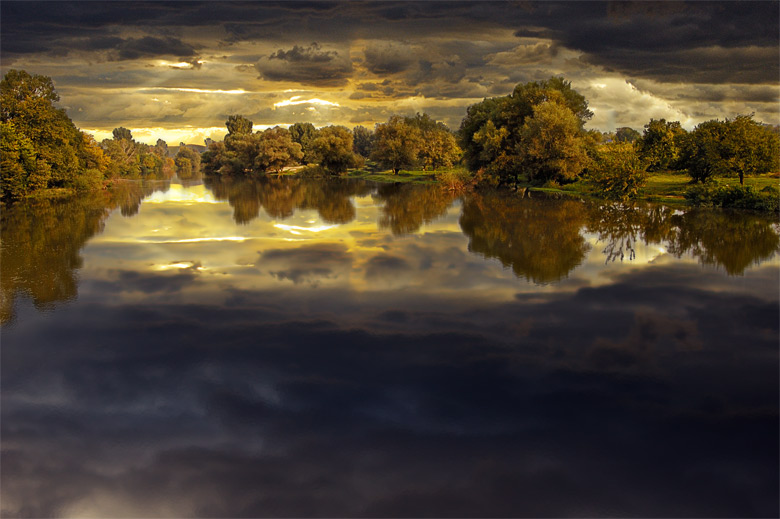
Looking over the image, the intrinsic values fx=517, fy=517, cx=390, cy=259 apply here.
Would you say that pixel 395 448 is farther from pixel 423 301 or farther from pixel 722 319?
pixel 722 319

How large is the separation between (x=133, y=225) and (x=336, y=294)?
86.5 ft

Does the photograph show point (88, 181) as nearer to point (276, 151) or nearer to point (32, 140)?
point (32, 140)

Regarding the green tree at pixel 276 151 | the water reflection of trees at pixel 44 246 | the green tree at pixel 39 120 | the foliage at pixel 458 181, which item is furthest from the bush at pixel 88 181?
the green tree at pixel 276 151

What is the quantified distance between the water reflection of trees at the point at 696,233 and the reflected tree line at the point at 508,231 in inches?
2.1

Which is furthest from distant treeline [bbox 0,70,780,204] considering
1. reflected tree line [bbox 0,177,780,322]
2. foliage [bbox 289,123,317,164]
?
foliage [bbox 289,123,317,164]

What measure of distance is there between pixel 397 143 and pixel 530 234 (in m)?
78.9

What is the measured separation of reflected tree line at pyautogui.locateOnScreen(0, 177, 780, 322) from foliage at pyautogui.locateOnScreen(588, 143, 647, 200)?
386cm

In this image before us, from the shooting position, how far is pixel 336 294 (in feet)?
65.6

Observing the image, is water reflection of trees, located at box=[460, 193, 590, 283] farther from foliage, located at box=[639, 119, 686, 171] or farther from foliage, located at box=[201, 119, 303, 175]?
foliage, located at box=[201, 119, 303, 175]

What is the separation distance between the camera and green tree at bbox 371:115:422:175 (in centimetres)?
10888

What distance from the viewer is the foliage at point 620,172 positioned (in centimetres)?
5044

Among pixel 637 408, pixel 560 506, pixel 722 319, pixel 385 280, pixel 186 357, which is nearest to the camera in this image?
pixel 560 506

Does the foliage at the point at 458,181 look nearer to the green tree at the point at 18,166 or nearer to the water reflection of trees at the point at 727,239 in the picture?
the water reflection of trees at the point at 727,239

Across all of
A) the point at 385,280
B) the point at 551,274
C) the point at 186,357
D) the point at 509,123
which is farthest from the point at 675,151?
the point at 186,357
